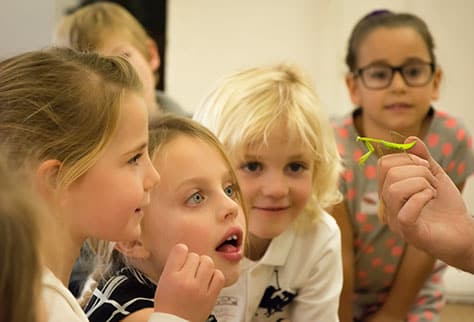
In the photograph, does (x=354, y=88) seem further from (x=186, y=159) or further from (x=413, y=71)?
(x=186, y=159)

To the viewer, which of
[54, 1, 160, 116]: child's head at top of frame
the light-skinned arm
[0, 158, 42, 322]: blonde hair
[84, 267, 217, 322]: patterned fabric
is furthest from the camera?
[54, 1, 160, 116]: child's head at top of frame

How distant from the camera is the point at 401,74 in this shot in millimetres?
2127

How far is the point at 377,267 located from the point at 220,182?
2.96ft

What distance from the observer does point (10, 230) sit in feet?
2.26

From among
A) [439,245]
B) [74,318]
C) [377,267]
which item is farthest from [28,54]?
[377,267]

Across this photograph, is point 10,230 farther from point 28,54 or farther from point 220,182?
point 220,182

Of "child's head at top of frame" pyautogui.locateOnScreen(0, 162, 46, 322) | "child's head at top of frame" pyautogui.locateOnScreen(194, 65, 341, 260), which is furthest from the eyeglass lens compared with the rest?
"child's head at top of frame" pyautogui.locateOnScreen(0, 162, 46, 322)

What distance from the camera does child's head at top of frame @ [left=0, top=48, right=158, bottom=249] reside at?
1.09 metres

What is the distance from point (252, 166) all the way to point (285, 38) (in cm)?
178

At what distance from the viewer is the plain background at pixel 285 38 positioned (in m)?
3.10

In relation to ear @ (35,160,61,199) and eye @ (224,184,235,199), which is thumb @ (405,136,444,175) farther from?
ear @ (35,160,61,199)

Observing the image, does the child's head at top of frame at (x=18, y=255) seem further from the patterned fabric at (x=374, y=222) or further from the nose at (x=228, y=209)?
the patterned fabric at (x=374, y=222)

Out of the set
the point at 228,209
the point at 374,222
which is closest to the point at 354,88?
the point at 374,222

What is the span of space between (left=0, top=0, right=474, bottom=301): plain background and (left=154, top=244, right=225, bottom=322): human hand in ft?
6.54
